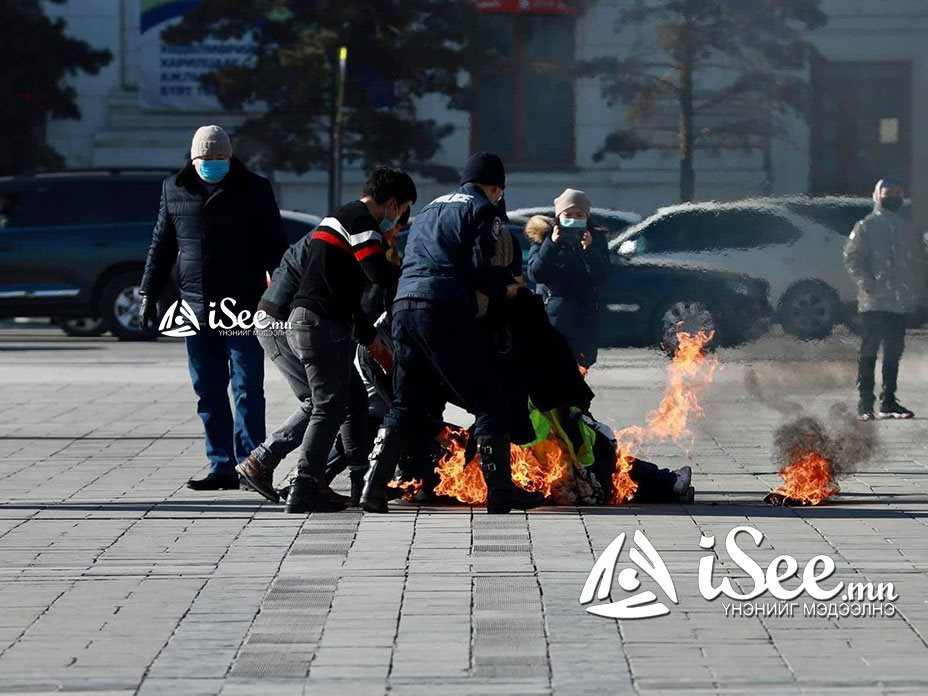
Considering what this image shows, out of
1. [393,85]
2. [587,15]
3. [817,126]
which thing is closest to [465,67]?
[393,85]

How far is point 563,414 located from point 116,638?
3362 mm

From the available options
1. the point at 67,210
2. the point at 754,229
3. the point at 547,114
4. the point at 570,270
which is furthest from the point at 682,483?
the point at 547,114

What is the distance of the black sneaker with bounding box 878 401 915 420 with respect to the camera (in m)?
14.1

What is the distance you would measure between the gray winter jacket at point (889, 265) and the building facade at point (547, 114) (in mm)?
8035

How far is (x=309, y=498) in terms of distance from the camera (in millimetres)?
9109

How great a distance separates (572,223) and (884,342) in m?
2.81

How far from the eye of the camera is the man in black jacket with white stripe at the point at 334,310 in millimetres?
9125

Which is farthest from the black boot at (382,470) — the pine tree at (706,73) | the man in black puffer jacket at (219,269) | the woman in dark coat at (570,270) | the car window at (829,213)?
the pine tree at (706,73)

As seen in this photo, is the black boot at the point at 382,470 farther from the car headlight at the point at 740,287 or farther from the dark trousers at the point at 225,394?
the car headlight at the point at 740,287

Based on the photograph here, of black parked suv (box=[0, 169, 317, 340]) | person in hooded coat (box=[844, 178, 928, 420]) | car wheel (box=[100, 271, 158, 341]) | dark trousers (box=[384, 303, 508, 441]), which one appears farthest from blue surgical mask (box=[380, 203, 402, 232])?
car wheel (box=[100, 271, 158, 341])

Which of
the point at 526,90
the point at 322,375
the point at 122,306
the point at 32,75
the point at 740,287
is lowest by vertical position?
the point at 122,306

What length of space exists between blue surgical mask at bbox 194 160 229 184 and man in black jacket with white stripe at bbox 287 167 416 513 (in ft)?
3.62

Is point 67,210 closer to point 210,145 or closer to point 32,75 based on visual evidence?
point 32,75

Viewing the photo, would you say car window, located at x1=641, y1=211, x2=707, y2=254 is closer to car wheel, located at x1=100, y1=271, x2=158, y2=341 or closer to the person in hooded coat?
the person in hooded coat
